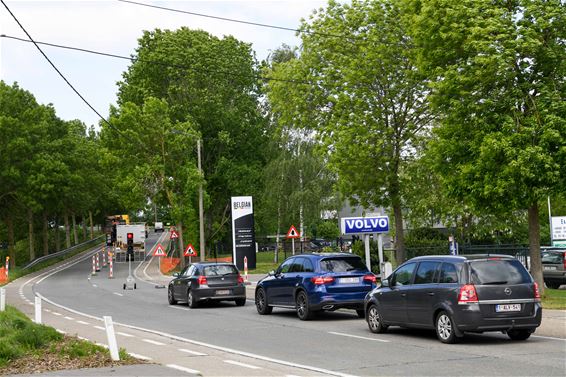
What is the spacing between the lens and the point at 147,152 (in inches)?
2223

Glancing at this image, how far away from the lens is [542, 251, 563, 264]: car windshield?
3155 cm

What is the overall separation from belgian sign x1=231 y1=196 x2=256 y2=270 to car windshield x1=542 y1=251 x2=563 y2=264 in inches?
746

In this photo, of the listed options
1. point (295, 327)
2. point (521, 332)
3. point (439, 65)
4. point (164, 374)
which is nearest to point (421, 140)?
point (439, 65)

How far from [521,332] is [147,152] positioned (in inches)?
1748

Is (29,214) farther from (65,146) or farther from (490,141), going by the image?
(490,141)

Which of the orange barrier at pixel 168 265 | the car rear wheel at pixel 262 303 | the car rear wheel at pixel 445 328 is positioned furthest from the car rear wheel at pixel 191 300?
the orange barrier at pixel 168 265

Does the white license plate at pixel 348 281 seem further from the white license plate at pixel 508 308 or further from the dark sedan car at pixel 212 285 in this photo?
the dark sedan car at pixel 212 285

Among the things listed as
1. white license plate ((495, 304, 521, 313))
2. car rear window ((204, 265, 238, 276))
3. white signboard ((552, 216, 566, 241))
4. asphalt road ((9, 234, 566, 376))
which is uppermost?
white signboard ((552, 216, 566, 241))

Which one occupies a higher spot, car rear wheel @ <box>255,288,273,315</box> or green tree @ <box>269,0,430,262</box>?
green tree @ <box>269,0,430,262</box>

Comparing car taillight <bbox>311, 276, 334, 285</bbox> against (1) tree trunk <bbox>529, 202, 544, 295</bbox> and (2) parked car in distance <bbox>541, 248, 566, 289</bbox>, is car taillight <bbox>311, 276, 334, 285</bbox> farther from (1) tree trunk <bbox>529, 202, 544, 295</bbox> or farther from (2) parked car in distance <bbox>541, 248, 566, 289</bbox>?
(2) parked car in distance <bbox>541, 248, 566, 289</bbox>

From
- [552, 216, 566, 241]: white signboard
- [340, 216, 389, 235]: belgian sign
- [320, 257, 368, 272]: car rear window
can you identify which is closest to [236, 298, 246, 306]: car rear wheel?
[340, 216, 389, 235]: belgian sign

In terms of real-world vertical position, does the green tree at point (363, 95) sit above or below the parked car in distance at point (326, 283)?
above

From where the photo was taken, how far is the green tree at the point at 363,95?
32.2 metres

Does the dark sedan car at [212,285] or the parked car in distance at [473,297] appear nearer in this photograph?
the parked car in distance at [473,297]
